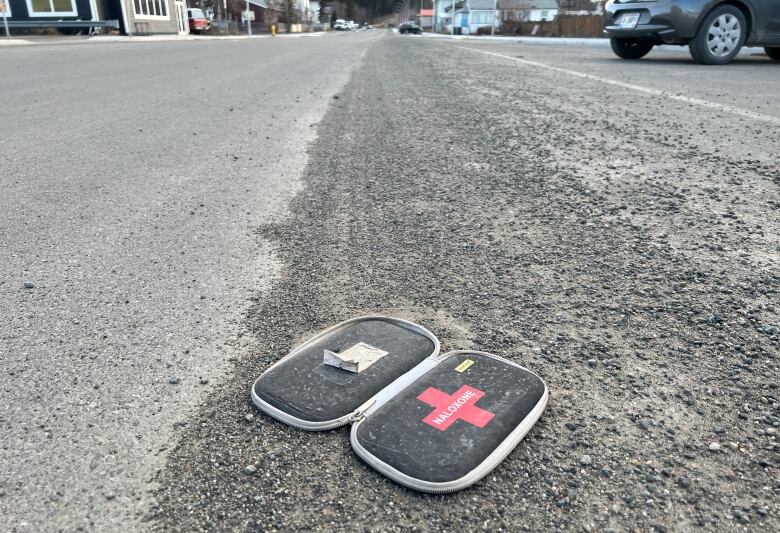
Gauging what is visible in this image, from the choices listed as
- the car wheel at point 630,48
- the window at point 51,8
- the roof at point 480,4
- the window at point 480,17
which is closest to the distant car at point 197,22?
the window at point 51,8

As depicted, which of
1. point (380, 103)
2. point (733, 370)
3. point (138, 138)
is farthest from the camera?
point (380, 103)

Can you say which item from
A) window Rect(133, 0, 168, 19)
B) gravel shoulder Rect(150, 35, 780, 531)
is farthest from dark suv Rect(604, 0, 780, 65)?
window Rect(133, 0, 168, 19)

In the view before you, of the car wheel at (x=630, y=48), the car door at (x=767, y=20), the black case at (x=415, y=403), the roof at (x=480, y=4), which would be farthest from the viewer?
the roof at (x=480, y=4)

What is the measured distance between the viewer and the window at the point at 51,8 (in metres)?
31.3

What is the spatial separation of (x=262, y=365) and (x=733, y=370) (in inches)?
57.0

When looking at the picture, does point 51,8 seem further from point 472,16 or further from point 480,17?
point 480,17

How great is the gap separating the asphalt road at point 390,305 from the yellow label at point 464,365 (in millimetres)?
132

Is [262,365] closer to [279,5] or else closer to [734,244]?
[734,244]

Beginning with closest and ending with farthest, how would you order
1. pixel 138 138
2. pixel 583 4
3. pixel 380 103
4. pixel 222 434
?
pixel 222 434 → pixel 138 138 → pixel 380 103 → pixel 583 4

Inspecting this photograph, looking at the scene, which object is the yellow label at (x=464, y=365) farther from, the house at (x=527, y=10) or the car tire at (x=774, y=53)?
the house at (x=527, y=10)

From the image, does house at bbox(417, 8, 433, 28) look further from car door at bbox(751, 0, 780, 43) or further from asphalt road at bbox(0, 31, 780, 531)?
asphalt road at bbox(0, 31, 780, 531)

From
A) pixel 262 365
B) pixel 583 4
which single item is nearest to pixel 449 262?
pixel 262 365

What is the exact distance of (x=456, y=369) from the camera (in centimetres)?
176

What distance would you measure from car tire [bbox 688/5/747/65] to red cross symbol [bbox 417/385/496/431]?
984cm
